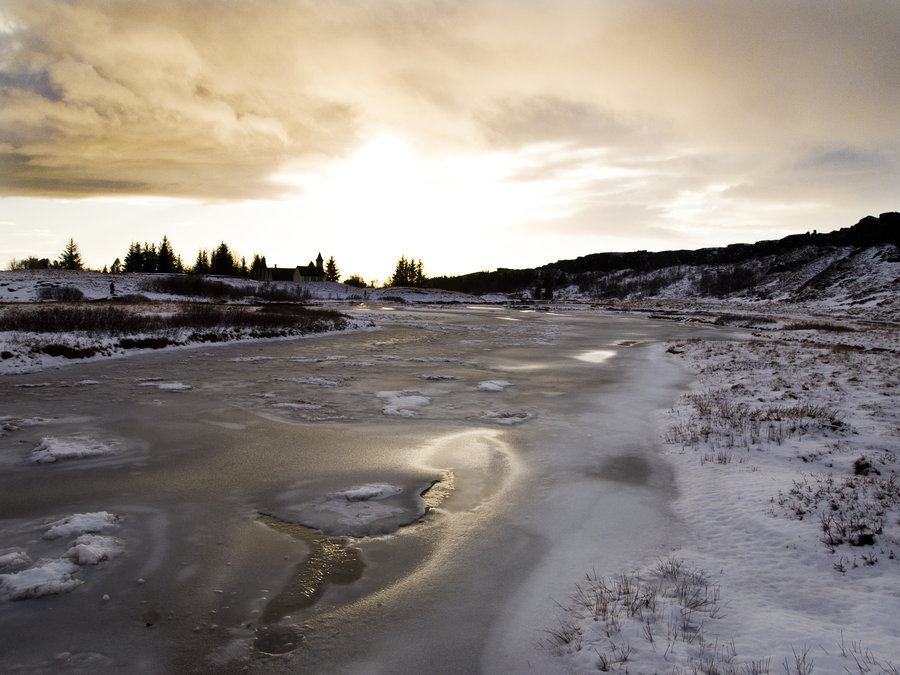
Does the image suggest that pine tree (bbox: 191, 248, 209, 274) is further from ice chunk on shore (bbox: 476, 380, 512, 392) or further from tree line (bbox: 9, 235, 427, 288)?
ice chunk on shore (bbox: 476, 380, 512, 392)

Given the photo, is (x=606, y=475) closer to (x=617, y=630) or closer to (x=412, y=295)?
(x=617, y=630)

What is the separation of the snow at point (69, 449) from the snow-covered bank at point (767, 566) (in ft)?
26.4

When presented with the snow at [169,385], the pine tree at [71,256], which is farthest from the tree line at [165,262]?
the snow at [169,385]

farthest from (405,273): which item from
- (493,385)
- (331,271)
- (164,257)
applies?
(493,385)

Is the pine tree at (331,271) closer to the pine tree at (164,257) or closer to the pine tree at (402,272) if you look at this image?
the pine tree at (402,272)

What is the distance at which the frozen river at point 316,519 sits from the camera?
12.9ft

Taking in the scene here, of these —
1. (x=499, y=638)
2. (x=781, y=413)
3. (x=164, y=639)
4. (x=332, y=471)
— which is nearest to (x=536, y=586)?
(x=499, y=638)

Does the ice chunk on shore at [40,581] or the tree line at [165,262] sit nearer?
the ice chunk on shore at [40,581]

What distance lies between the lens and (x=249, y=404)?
11.9 metres

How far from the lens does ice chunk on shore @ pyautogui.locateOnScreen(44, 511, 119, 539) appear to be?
5430 millimetres

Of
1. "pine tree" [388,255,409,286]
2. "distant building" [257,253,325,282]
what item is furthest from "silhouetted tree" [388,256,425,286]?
"distant building" [257,253,325,282]

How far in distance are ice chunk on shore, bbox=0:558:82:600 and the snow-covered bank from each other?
4487 mm

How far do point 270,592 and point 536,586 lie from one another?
2570 millimetres

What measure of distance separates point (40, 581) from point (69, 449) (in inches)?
180
